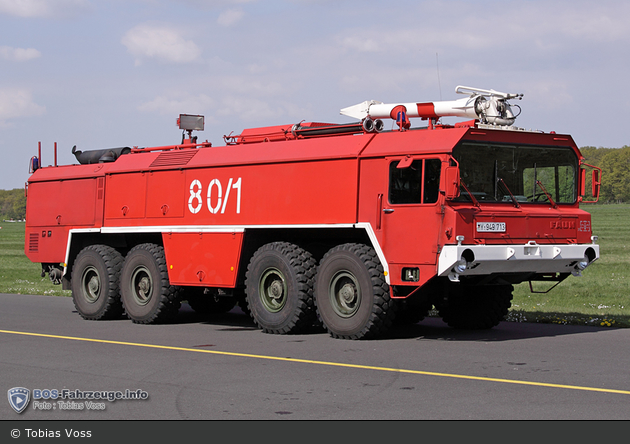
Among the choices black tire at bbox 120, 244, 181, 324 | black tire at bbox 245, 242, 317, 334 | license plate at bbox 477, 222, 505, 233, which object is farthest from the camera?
black tire at bbox 120, 244, 181, 324

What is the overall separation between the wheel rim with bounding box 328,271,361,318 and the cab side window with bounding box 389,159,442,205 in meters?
1.34

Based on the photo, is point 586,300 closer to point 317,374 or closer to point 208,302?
point 208,302

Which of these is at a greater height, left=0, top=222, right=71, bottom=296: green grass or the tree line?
the tree line

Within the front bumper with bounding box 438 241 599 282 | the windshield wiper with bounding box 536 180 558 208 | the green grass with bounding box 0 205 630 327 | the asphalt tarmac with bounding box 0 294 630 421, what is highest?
the windshield wiper with bounding box 536 180 558 208

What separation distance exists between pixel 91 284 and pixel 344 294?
Answer: 6434 millimetres

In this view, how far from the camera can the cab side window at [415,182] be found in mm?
12008

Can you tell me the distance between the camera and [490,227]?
12.0m

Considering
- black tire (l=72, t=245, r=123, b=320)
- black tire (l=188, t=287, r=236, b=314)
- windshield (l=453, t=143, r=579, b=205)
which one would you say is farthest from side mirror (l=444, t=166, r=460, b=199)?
black tire (l=72, t=245, r=123, b=320)

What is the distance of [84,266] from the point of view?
1730 centimetres

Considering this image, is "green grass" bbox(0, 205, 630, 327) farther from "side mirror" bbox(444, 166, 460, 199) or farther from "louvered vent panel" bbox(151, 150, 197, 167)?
"louvered vent panel" bbox(151, 150, 197, 167)

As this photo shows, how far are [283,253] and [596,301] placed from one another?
8492mm

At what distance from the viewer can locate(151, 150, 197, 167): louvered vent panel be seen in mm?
15812
